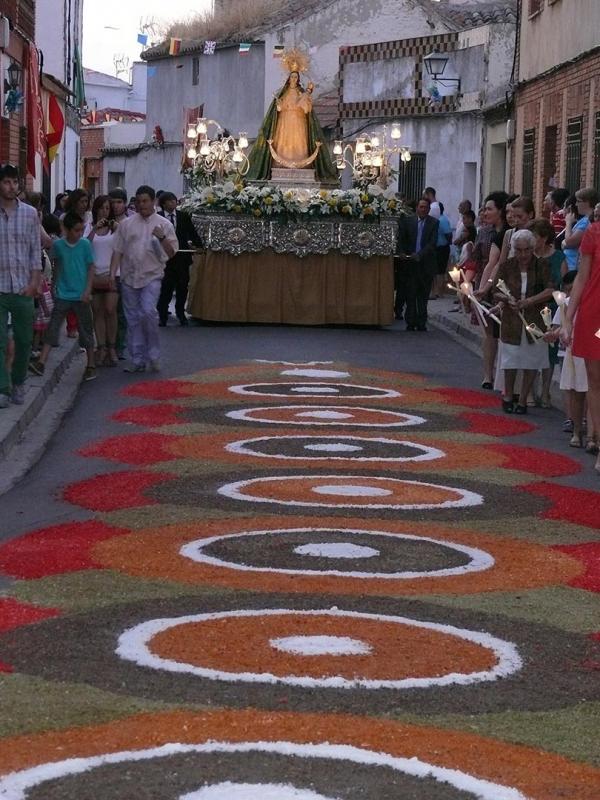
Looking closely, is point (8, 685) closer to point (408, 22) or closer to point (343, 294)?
point (343, 294)

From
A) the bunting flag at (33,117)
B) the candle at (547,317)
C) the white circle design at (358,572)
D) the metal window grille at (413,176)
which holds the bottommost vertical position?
the white circle design at (358,572)

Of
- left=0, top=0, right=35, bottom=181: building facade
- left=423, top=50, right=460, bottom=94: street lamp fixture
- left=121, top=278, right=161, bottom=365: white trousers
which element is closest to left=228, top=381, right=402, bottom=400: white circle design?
left=121, top=278, right=161, bottom=365: white trousers

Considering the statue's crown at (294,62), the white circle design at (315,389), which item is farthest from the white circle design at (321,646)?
the statue's crown at (294,62)

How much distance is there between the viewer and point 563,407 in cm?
1561

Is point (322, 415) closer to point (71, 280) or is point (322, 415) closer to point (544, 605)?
point (71, 280)

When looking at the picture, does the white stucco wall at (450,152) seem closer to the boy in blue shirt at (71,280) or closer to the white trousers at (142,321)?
the white trousers at (142,321)

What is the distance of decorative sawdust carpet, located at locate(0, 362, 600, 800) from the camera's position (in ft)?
17.1

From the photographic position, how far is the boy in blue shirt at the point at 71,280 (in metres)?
16.4

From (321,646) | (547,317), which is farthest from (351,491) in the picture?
(547,317)

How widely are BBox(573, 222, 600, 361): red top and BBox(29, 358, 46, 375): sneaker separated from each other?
6106 millimetres

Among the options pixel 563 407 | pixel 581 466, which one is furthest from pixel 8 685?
pixel 563 407

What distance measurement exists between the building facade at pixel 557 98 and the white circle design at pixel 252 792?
20.0 metres

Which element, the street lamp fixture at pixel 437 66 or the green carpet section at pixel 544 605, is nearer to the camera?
the green carpet section at pixel 544 605

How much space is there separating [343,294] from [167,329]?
8.67ft
